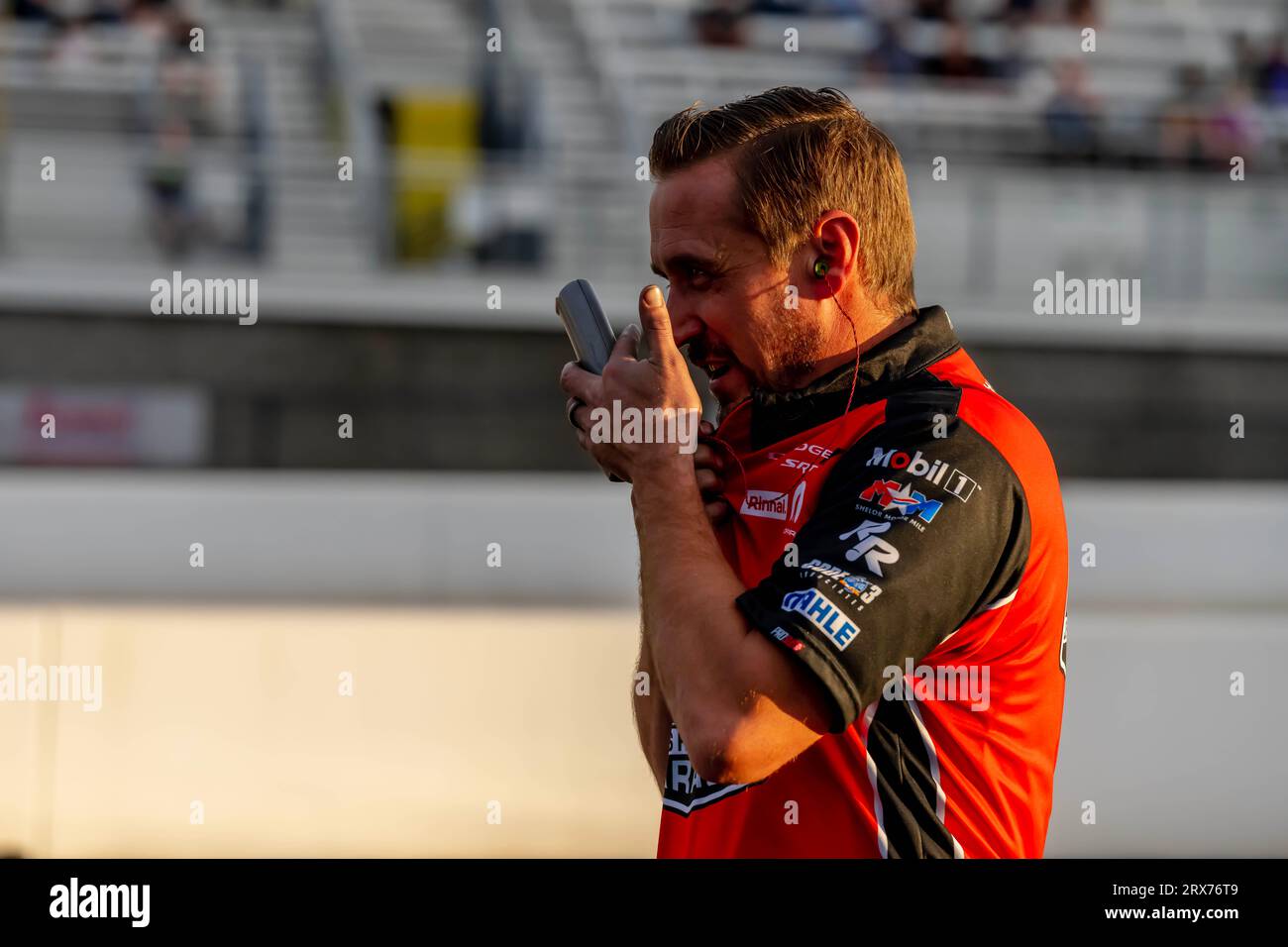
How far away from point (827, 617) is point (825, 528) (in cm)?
14

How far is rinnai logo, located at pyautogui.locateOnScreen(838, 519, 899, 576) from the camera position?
5.79ft

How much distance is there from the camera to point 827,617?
1.72m

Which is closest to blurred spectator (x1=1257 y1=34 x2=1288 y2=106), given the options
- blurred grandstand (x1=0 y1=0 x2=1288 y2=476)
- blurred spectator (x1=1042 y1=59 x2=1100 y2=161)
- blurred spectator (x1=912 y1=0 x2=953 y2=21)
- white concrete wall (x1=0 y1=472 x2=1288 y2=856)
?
blurred grandstand (x1=0 y1=0 x2=1288 y2=476)

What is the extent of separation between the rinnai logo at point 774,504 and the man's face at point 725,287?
0.51ft

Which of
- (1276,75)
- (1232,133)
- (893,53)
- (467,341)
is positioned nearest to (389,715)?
(467,341)

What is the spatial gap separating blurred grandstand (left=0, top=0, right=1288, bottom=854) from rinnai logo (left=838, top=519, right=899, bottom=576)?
3835 mm

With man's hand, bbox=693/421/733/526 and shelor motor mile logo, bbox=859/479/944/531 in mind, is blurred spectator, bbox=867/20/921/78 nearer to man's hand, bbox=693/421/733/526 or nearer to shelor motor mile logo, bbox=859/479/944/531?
man's hand, bbox=693/421/733/526

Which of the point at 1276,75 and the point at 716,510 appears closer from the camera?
the point at 716,510

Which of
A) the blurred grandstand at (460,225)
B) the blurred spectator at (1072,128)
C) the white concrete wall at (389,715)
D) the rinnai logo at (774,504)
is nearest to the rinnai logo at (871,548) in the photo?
the rinnai logo at (774,504)

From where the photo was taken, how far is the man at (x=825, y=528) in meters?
1.75
